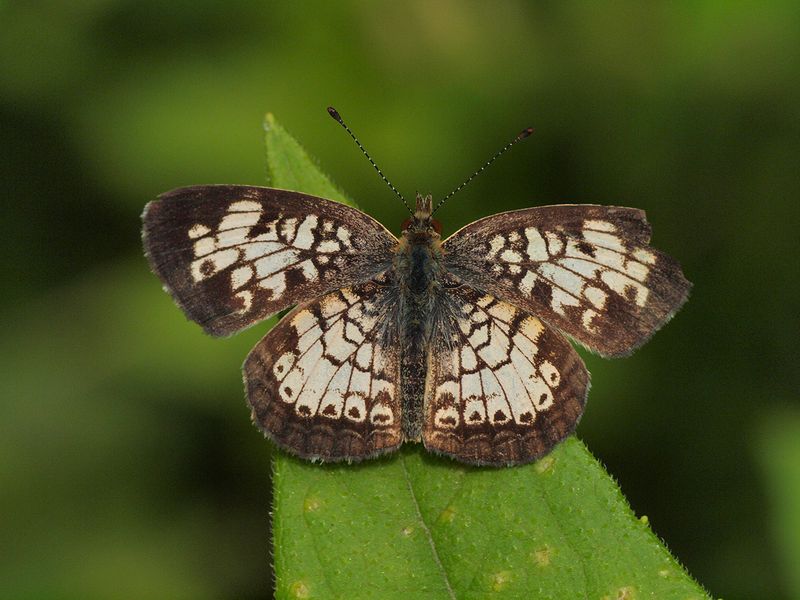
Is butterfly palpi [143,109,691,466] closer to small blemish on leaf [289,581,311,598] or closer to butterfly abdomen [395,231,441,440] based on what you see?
butterfly abdomen [395,231,441,440]

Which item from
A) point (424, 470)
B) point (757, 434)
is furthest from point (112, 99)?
point (757, 434)

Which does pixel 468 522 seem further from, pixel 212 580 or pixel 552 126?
pixel 552 126

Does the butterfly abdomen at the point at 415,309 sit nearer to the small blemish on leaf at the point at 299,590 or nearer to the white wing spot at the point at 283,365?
the white wing spot at the point at 283,365

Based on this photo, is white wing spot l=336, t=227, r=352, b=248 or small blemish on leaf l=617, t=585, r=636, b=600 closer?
small blemish on leaf l=617, t=585, r=636, b=600

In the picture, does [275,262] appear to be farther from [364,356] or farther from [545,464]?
[545,464]

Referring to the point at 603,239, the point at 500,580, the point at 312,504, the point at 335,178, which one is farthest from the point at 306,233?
the point at 335,178

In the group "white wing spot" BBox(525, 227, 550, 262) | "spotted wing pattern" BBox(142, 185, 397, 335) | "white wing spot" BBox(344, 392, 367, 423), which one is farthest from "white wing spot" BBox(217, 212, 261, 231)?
"white wing spot" BBox(525, 227, 550, 262)
